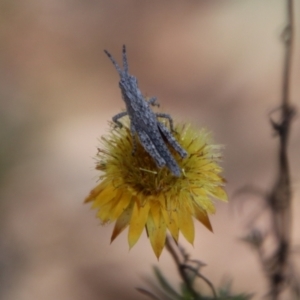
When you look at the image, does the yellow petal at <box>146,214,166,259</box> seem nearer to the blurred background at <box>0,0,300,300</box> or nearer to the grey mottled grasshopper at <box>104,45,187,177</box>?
A: the grey mottled grasshopper at <box>104,45,187,177</box>

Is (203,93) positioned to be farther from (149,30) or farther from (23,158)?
(23,158)

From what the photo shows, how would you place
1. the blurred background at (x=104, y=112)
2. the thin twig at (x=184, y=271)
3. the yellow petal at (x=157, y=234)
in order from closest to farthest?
the yellow petal at (x=157, y=234) → the thin twig at (x=184, y=271) → the blurred background at (x=104, y=112)

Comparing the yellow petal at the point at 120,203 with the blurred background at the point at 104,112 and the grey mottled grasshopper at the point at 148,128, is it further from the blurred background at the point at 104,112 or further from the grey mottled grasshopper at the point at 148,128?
the blurred background at the point at 104,112

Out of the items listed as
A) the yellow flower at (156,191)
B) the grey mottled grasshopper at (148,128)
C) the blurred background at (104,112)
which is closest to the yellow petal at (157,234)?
the yellow flower at (156,191)

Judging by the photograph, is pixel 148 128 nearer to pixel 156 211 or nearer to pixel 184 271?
pixel 156 211

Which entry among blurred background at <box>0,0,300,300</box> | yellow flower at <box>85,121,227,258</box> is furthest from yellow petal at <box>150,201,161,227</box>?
blurred background at <box>0,0,300,300</box>

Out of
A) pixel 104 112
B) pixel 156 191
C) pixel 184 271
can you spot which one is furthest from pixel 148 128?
pixel 104 112
